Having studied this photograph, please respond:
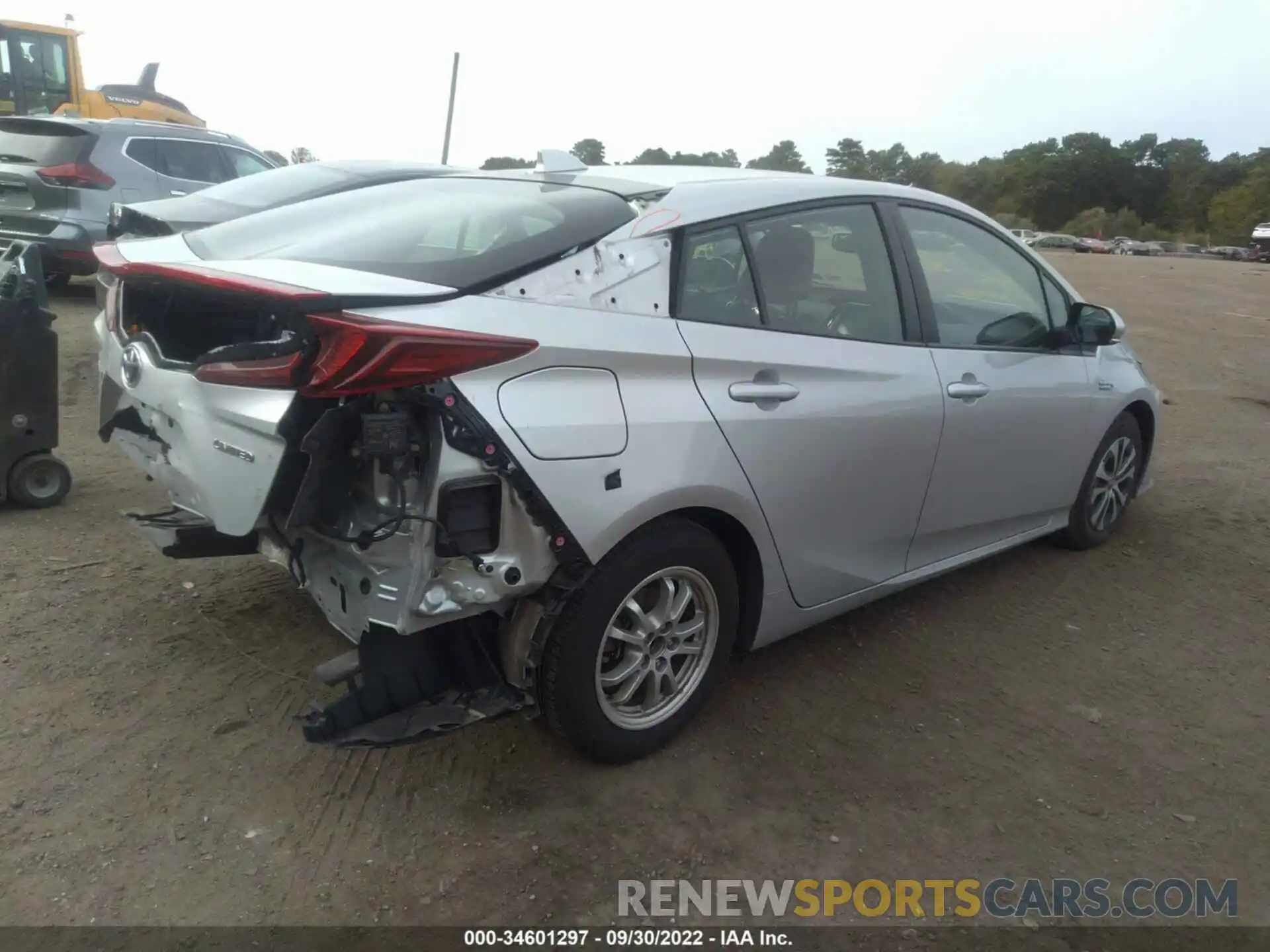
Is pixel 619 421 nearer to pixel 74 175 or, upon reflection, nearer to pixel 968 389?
pixel 968 389

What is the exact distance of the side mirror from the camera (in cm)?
454

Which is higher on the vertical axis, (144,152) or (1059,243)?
(1059,243)

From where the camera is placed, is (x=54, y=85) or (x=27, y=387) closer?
(x=27, y=387)

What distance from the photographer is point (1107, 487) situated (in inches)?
200

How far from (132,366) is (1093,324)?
12.8ft

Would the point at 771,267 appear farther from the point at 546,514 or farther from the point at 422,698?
the point at 422,698

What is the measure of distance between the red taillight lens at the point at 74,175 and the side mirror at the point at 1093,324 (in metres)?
8.90

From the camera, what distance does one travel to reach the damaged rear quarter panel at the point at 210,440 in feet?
8.23

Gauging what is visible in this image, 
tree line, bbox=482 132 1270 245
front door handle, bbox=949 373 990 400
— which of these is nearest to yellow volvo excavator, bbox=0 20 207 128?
front door handle, bbox=949 373 990 400

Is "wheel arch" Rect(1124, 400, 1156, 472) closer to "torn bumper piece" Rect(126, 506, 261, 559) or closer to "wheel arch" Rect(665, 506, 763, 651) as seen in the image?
"wheel arch" Rect(665, 506, 763, 651)

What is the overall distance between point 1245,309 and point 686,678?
58.8 feet

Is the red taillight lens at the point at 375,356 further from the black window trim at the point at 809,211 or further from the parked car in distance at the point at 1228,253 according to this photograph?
the parked car in distance at the point at 1228,253

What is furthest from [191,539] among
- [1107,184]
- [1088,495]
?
[1107,184]

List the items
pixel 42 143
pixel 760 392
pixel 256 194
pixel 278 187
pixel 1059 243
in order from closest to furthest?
pixel 760 392 < pixel 256 194 < pixel 278 187 < pixel 42 143 < pixel 1059 243
